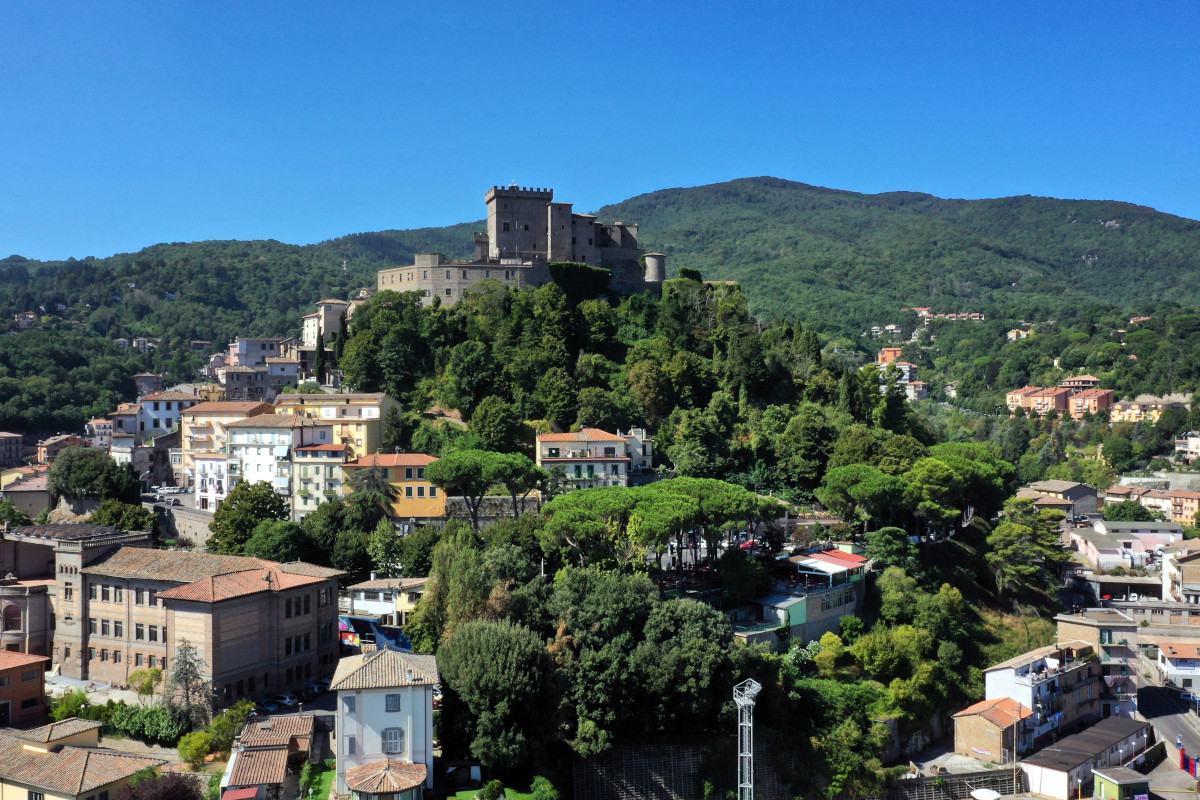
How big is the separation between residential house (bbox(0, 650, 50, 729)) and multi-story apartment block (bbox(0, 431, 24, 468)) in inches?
2076

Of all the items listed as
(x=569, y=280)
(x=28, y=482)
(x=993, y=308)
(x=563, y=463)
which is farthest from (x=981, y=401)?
(x=28, y=482)

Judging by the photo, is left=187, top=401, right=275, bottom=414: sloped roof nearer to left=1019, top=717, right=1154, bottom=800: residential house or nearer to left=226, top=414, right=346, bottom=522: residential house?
left=226, top=414, right=346, bottom=522: residential house

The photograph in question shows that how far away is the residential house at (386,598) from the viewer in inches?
1601

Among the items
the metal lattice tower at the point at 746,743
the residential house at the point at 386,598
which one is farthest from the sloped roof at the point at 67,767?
the metal lattice tower at the point at 746,743

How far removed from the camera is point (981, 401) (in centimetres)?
12269

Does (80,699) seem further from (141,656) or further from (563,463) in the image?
(563,463)

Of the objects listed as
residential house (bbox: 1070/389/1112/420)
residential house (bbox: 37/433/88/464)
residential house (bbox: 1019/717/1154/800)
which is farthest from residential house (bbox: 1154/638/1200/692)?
residential house (bbox: 37/433/88/464)

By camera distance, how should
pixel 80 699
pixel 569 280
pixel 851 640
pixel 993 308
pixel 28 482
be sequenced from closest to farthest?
pixel 80 699 → pixel 851 640 → pixel 28 482 → pixel 569 280 → pixel 993 308

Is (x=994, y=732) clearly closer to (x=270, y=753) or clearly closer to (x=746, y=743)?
(x=746, y=743)

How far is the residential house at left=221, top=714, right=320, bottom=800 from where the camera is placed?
28.4 m

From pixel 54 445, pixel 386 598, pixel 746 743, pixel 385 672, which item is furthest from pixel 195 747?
pixel 54 445

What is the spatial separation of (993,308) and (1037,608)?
132 meters

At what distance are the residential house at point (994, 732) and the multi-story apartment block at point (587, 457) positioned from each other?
1971 centimetres

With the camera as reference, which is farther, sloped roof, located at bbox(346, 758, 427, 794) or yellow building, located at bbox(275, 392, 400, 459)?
yellow building, located at bbox(275, 392, 400, 459)
